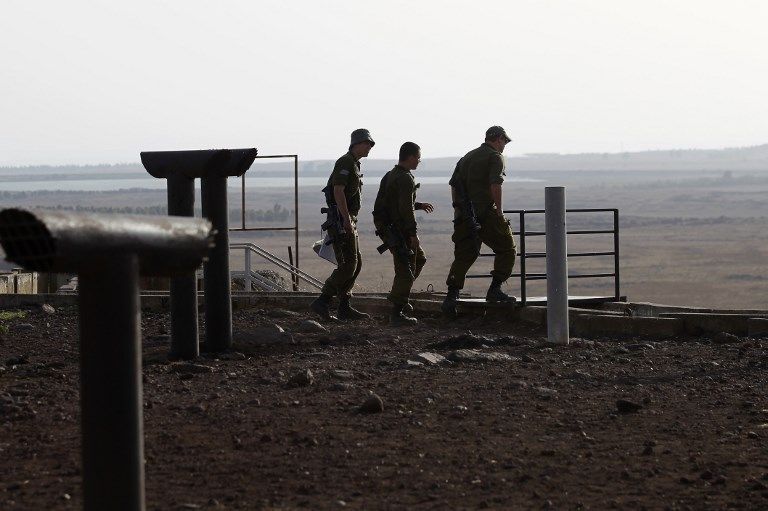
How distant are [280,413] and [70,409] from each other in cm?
118

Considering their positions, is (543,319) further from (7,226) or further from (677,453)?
(7,226)

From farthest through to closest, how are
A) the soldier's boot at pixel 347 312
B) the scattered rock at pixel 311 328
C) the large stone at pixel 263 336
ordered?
the soldier's boot at pixel 347 312 < the scattered rock at pixel 311 328 < the large stone at pixel 263 336

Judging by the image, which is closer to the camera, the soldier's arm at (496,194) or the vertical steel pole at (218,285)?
the vertical steel pole at (218,285)

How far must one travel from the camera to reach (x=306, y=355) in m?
10.4

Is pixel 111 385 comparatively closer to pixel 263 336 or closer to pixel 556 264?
pixel 263 336

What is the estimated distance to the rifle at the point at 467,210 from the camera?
12.7 m

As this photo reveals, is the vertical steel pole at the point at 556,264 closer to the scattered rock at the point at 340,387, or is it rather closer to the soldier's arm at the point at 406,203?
the soldier's arm at the point at 406,203

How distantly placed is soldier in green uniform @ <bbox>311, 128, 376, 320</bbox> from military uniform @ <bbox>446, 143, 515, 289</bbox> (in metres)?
0.87

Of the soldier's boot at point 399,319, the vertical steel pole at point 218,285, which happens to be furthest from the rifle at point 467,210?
the vertical steel pole at point 218,285

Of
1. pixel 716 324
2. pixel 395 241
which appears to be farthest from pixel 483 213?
pixel 716 324

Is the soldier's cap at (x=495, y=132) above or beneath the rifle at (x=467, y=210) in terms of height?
above

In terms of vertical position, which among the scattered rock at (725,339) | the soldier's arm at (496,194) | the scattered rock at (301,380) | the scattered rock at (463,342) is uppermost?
the soldier's arm at (496,194)

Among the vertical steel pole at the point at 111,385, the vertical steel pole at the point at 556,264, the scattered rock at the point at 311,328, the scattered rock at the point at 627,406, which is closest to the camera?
the vertical steel pole at the point at 111,385

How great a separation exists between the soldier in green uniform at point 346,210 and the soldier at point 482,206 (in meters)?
0.87
